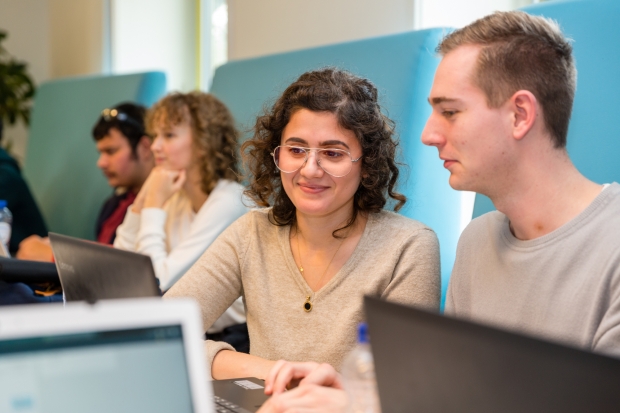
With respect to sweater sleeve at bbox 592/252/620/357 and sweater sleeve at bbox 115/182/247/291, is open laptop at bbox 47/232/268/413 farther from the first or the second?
sweater sleeve at bbox 115/182/247/291

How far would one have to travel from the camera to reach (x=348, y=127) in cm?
142

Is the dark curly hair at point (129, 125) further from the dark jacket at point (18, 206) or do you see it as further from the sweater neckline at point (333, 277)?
the sweater neckline at point (333, 277)

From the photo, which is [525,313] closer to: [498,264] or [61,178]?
[498,264]

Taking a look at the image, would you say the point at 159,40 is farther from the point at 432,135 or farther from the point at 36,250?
the point at 432,135

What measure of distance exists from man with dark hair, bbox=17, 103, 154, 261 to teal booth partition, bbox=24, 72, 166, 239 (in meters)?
0.24

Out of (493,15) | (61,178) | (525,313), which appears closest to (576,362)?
(525,313)

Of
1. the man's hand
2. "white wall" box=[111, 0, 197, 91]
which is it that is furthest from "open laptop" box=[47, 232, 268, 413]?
"white wall" box=[111, 0, 197, 91]

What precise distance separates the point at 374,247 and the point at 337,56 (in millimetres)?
749

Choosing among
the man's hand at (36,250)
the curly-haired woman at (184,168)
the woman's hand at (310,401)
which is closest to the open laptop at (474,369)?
the woman's hand at (310,401)

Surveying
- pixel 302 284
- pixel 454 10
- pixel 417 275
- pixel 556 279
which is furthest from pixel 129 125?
pixel 556 279

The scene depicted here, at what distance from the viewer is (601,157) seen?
1315 mm

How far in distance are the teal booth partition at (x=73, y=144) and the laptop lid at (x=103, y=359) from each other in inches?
101

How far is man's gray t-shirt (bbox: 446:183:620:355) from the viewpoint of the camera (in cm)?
96

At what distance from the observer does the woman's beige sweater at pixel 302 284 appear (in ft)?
4.44
